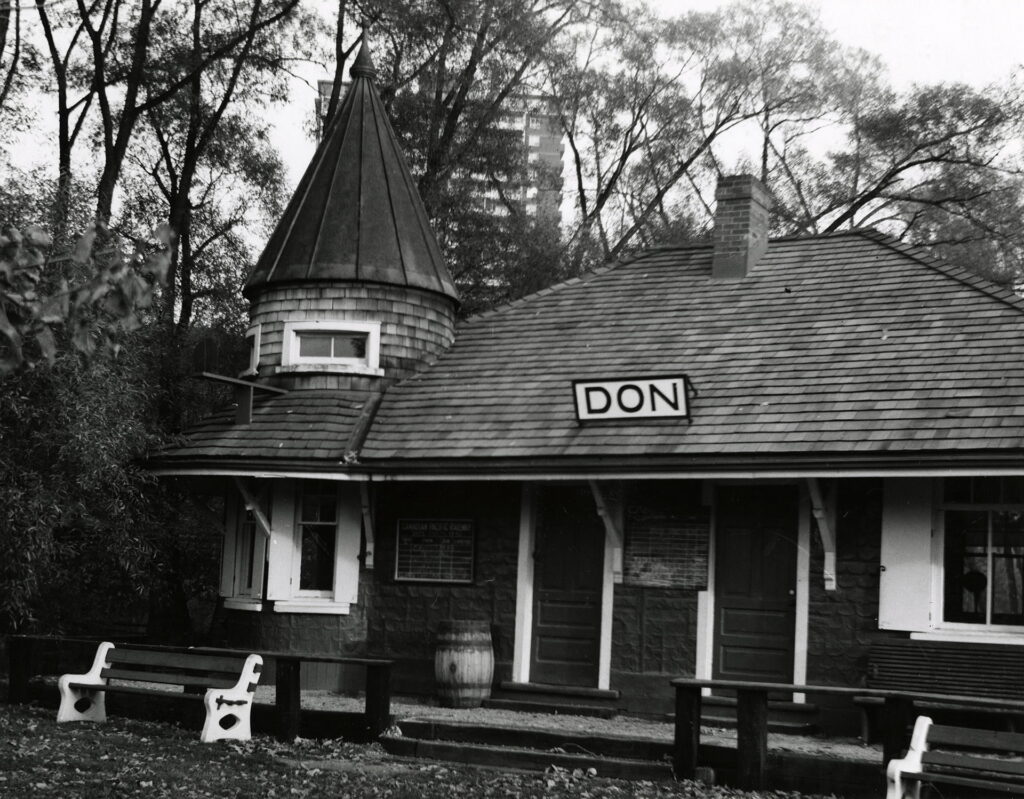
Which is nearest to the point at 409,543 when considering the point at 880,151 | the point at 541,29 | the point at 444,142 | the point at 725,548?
the point at 725,548

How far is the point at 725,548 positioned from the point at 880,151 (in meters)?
18.0

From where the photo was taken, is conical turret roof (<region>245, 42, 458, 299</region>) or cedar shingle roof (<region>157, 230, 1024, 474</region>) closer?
cedar shingle roof (<region>157, 230, 1024, 474</region>)

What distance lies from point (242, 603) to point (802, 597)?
627cm

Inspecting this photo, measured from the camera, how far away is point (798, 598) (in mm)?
12617

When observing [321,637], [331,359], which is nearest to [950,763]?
[321,637]

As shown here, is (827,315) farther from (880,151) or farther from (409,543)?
(880,151)

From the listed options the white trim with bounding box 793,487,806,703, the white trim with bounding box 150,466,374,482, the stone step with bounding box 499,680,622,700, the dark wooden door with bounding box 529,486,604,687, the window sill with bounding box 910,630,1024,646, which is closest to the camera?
the window sill with bounding box 910,630,1024,646

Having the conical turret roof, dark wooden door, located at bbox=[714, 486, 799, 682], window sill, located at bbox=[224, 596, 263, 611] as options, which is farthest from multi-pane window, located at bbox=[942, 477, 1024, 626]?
window sill, located at bbox=[224, 596, 263, 611]

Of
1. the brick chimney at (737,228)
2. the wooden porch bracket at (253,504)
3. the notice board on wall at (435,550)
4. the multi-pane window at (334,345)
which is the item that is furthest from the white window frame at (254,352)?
the brick chimney at (737,228)

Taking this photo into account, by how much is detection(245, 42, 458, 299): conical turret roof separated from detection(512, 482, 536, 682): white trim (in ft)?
12.0

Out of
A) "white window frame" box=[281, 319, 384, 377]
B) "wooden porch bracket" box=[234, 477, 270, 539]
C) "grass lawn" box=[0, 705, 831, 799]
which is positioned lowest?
"grass lawn" box=[0, 705, 831, 799]

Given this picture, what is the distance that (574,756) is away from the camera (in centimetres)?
1034

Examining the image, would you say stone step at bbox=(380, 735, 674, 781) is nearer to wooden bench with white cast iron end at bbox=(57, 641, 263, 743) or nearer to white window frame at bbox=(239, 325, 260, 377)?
wooden bench with white cast iron end at bbox=(57, 641, 263, 743)

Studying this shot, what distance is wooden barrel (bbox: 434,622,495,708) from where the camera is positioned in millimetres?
13250
